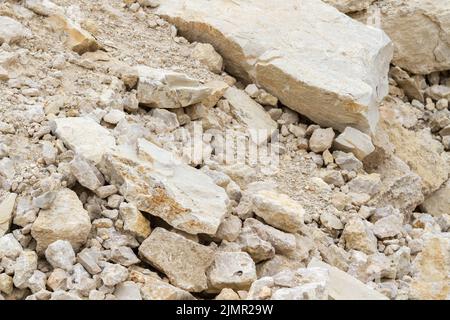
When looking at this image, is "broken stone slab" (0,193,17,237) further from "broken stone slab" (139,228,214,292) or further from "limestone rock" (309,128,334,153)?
"limestone rock" (309,128,334,153)

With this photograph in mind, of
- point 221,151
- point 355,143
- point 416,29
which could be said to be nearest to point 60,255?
point 221,151

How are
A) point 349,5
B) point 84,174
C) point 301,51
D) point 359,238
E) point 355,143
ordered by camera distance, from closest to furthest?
point 84,174
point 359,238
point 355,143
point 301,51
point 349,5

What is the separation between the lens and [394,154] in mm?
4891

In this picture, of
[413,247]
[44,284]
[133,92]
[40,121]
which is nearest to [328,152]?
[413,247]

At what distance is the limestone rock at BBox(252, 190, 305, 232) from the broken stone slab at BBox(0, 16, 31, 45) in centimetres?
186

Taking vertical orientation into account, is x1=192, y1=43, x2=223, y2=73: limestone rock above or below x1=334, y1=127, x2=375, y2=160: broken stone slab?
above

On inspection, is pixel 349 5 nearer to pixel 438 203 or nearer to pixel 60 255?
pixel 438 203

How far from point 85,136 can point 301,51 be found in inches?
74.2

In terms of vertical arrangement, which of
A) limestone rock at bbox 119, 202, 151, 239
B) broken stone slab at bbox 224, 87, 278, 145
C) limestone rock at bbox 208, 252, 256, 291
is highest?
limestone rock at bbox 119, 202, 151, 239

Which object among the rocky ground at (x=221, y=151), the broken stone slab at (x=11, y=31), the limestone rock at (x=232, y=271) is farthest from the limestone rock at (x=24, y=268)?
the broken stone slab at (x=11, y=31)

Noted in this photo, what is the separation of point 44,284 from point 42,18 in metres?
2.18

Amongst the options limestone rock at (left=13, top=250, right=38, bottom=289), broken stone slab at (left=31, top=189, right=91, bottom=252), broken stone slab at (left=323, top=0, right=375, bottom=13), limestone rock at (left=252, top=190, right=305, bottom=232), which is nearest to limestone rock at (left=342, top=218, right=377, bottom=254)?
limestone rock at (left=252, top=190, right=305, bottom=232)

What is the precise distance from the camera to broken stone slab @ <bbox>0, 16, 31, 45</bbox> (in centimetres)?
398

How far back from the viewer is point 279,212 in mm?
3348
